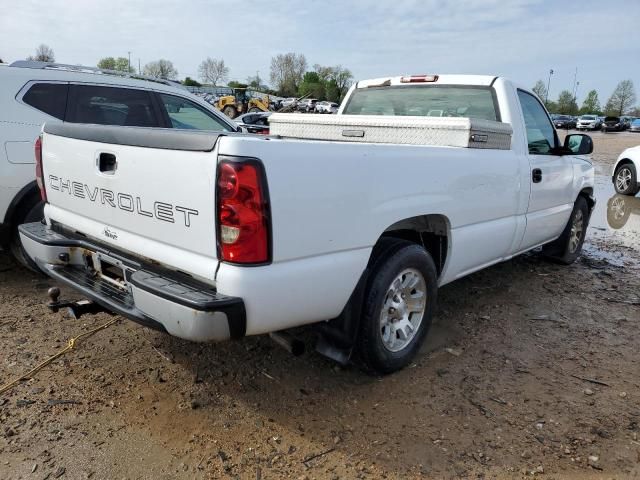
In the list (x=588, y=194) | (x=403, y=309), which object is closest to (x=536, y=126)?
(x=588, y=194)

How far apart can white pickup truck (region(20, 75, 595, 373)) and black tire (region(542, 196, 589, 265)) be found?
1.77m

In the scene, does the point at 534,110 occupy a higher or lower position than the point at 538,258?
higher

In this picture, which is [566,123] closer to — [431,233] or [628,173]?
[431,233]

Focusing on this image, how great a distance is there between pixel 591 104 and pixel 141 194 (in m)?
112

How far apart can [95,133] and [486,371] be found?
281 centimetres

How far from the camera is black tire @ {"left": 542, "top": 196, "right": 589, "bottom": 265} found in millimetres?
5578

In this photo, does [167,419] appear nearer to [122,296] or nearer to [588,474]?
[122,296]

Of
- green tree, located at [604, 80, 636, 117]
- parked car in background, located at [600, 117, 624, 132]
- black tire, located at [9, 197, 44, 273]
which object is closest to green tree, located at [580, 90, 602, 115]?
green tree, located at [604, 80, 636, 117]

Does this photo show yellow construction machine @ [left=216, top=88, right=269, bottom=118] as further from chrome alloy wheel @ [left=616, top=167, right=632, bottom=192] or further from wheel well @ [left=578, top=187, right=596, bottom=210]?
wheel well @ [left=578, top=187, right=596, bottom=210]

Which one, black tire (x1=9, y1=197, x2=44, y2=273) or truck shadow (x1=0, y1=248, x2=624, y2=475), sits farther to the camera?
black tire (x1=9, y1=197, x2=44, y2=273)

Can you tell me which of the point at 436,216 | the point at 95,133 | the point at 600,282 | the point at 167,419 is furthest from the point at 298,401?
the point at 600,282

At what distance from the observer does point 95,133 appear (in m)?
2.79

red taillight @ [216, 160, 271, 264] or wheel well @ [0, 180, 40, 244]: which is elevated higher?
red taillight @ [216, 160, 271, 264]

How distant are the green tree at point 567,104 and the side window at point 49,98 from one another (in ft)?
312
